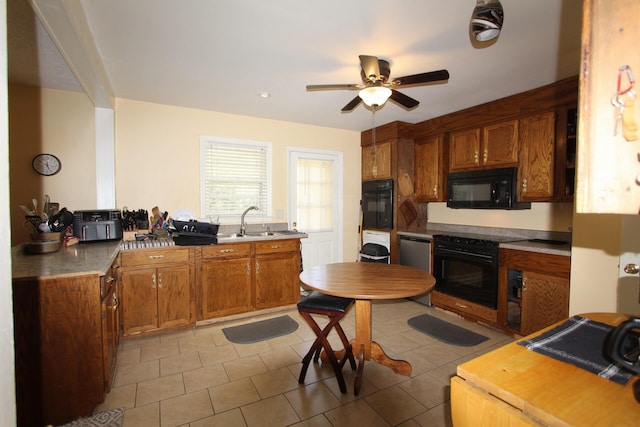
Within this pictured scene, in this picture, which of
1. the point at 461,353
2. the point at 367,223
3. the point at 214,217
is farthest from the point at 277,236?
the point at 461,353

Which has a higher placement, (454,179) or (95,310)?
(454,179)

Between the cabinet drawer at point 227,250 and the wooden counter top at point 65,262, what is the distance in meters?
0.84

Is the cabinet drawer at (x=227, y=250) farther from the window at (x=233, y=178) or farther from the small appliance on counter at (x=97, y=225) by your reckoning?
the small appliance on counter at (x=97, y=225)

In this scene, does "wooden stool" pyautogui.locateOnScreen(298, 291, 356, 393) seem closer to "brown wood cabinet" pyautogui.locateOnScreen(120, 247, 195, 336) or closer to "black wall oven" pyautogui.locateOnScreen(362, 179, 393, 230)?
"brown wood cabinet" pyautogui.locateOnScreen(120, 247, 195, 336)

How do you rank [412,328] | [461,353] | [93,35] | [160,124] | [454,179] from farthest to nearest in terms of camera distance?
[454,179] < [160,124] < [412,328] < [461,353] < [93,35]

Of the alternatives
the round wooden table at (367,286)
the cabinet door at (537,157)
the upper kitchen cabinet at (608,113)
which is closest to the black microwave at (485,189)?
the cabinet door at (537,157)

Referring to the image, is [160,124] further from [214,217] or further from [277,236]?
[277,236]

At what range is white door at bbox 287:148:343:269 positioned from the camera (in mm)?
4344

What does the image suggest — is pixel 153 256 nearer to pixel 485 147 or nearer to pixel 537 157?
pixel 485 147

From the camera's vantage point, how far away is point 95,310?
5.85 feet

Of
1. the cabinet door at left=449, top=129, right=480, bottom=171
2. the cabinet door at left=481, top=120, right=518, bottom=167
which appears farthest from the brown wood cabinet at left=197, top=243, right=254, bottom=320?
the cabinet door at left=481, top=120, right=518, bottom=167

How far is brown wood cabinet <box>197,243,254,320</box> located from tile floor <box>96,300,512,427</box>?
32 cm

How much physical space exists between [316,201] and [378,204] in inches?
36.7

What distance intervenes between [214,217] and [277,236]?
90 centimetres
